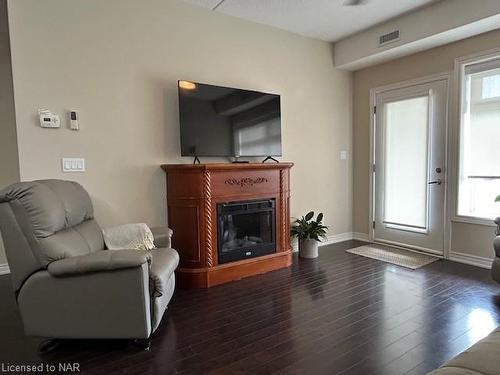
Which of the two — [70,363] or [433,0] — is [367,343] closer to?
[70,363]

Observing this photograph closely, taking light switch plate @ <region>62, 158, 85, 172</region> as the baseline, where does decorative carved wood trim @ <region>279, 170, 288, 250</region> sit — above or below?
below

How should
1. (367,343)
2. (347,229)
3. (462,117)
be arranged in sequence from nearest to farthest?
(367,343)
(462,117)
(347,229)

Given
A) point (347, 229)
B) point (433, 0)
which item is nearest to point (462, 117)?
point (433, 0)

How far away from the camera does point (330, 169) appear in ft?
15.1

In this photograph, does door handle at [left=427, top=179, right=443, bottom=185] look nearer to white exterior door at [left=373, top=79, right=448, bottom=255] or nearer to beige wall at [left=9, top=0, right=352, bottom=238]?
white exterior door at [left=373, top=79, right=448, bottom=255]

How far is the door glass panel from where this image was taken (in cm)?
402

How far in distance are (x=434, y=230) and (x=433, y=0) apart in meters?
2.55

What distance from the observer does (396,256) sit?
391cm

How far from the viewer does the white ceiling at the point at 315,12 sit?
10.9ft

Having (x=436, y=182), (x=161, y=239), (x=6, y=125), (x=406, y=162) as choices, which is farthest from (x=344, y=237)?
(x=6, y=125)

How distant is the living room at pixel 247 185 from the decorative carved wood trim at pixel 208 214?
23 millimetres

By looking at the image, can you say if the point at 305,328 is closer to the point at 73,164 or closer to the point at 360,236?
the point at 73,164

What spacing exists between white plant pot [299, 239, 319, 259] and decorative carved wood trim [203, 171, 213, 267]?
135 centimetres

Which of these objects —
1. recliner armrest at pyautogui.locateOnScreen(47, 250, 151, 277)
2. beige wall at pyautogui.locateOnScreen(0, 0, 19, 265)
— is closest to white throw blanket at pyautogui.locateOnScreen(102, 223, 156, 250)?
recliner armrest at pyautogui.locateOnScreen(47, 250, 151, 277)
